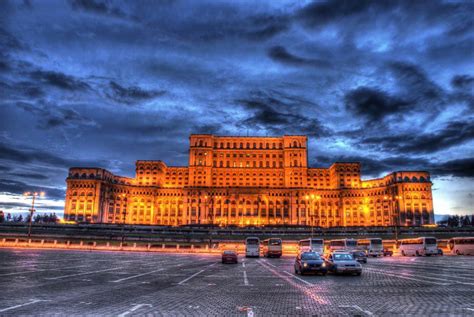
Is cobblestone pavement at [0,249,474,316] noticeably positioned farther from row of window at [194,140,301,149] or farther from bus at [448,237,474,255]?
row of window at [194,140,301,149]

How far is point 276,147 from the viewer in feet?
595

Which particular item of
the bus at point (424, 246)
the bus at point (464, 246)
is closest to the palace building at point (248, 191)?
the bus at point (464, 246)

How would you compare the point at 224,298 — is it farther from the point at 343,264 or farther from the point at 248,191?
the point at 248,191

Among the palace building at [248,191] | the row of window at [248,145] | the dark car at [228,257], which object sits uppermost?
the row of window at [248,145]

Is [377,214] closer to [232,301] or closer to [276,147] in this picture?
[276,147]

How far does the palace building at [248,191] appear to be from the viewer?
15112 centimetres

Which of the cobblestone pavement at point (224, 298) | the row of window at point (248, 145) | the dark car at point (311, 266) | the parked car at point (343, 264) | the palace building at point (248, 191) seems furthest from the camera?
the row of window at point (248, 145)

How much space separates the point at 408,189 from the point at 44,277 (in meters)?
151

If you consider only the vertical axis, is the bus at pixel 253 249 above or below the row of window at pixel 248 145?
below

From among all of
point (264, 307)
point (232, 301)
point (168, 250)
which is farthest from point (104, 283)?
point (168, 250)

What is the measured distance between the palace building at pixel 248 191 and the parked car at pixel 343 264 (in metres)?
121

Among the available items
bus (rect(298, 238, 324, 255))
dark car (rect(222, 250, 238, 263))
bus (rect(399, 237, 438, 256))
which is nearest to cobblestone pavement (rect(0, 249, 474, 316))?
dark car (rect(222, 250, 238, 263))

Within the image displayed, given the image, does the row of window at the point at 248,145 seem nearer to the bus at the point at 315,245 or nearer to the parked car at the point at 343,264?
the bus at the point at 315,245

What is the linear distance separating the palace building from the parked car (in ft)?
397
